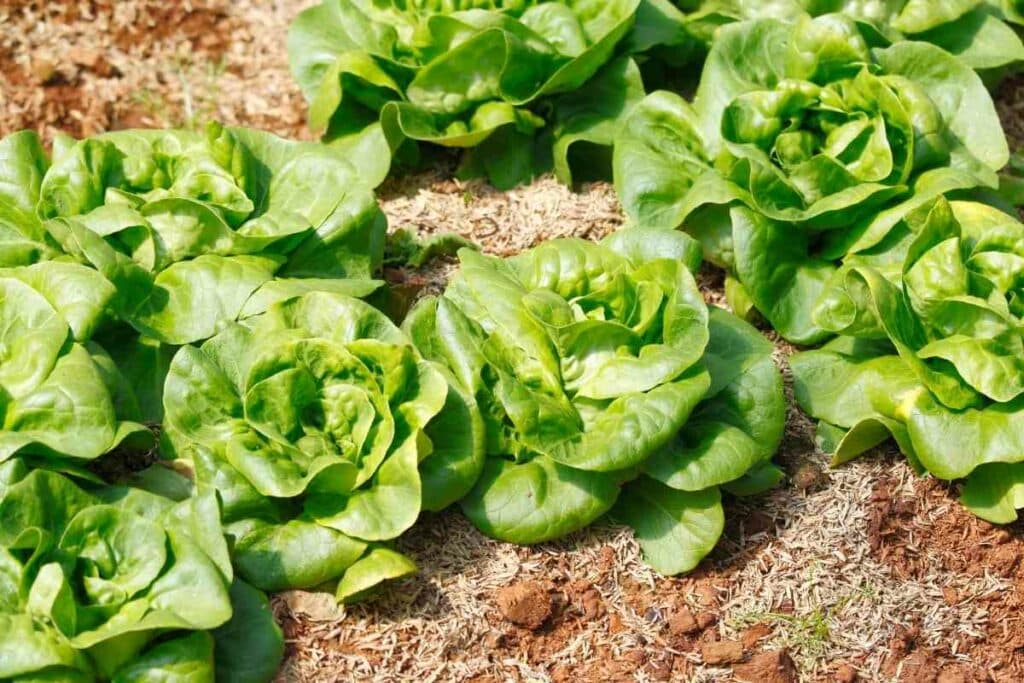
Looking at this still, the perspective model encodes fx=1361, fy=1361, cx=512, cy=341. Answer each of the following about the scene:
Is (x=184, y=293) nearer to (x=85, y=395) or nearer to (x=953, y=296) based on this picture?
(x=85, y=395)

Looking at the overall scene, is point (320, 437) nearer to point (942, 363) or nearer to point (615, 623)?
point (615, 623)

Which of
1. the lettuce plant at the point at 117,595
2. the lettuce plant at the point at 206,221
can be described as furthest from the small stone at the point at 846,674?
the lettuce plant at the point at 206,221

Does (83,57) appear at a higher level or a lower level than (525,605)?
higher

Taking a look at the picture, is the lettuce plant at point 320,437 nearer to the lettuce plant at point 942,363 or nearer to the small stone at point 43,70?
the lettuce plant at point 942,363

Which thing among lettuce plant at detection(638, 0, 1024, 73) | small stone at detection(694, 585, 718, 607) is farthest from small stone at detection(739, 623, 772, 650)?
lettuce plant at detection(638, 0, 1024, 73)

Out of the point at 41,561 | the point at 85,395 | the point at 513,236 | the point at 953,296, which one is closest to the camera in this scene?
the point at 41,561

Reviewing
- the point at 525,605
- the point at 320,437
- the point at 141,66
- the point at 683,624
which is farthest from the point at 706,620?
the point at 141,66

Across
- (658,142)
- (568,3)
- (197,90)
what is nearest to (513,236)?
(658,142)
